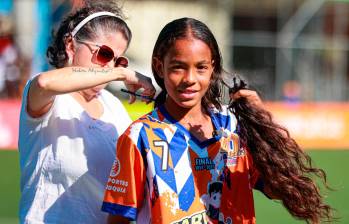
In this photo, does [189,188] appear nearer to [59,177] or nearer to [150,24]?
[59,177]

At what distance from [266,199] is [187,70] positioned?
229 inches

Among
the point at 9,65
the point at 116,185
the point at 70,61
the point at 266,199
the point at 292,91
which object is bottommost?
the point at 266,199

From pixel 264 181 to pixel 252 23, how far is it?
22310mm

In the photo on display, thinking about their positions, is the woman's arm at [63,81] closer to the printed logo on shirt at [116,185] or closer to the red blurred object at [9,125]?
the printed logo on shirt at [116,185]

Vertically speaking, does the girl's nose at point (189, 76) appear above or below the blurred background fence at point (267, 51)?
below

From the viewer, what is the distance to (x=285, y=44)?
21594 mm

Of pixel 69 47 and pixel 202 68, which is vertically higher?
pixel 69 47

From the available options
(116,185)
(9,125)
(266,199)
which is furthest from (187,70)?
(9,125)

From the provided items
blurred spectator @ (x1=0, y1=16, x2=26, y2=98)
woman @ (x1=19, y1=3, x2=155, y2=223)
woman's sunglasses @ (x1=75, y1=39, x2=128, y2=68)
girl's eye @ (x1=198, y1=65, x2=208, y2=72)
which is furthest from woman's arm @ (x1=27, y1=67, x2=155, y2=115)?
blurred spectator @ (x1=0, y1=16, x2=26, y2=98)

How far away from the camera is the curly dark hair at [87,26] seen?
3.23 m

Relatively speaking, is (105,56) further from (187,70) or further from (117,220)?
(117,220)

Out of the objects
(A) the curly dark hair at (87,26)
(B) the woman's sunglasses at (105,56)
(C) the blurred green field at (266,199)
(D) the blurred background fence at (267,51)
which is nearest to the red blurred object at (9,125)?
(D) the blurred background fence at (267,51)

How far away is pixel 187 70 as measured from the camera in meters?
2.84

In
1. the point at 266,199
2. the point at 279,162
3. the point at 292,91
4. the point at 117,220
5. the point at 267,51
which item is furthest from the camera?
the point at 267,51
